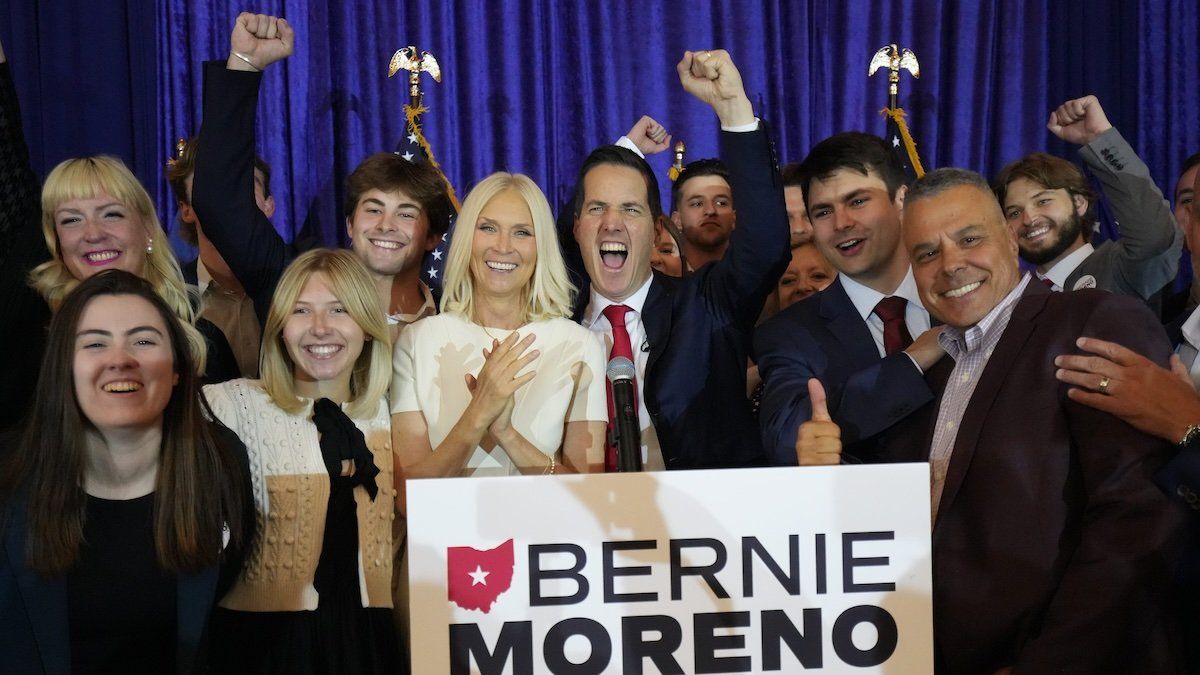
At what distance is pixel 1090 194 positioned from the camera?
407 centimetres

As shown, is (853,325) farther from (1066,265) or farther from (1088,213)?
(1088,213)

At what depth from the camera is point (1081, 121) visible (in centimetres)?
370

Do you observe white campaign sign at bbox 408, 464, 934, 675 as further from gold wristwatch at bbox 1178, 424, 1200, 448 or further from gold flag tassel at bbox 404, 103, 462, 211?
gold flag tassel at bbox 404, 103, 462, 211

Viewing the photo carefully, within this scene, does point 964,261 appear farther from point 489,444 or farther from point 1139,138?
point 1139,138

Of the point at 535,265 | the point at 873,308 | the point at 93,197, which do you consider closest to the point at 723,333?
the point at 873,308

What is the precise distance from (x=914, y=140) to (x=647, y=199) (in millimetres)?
2292

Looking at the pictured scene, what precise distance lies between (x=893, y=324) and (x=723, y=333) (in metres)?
0.45

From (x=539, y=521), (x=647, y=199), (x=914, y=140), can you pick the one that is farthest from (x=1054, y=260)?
(x=539, y=521)

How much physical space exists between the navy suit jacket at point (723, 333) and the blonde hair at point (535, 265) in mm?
285

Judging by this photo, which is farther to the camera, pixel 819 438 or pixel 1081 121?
pixel 1081 121

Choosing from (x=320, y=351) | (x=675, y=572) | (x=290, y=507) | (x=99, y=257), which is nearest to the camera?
(x=675, y=572)

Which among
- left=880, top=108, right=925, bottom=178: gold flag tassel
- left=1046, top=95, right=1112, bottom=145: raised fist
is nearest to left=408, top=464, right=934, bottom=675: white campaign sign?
left=1046, top=95, right=1112, bottom=145: raised fist

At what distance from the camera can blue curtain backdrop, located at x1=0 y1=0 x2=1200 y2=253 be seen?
4621 millimetres

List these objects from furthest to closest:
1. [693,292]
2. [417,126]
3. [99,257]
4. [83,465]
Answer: [417,126] < [693,292] < [99,257] < [83,465]
